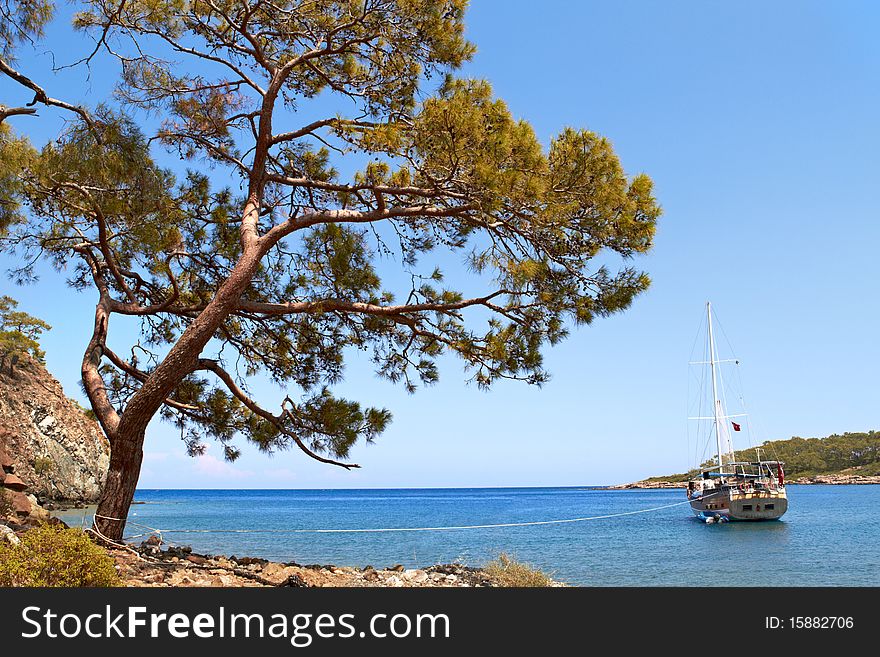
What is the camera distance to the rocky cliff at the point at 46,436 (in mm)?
30078

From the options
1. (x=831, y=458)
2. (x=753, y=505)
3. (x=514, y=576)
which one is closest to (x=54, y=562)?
(x=514, y=576)

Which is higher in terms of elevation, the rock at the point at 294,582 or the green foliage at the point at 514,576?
the rock at the point at 294,582

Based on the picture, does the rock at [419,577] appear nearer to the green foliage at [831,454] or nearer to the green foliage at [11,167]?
the green foliage at [11,167]

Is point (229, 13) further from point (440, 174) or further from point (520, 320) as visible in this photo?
point (520, 320)

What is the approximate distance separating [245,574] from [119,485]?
151 centimetres

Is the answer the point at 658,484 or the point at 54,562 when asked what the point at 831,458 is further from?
the point at 54,562

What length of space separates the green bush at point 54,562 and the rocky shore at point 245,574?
0.84 metres

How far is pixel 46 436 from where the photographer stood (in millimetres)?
31906

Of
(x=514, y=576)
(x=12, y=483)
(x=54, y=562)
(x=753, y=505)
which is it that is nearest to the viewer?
(x=54, y=562)

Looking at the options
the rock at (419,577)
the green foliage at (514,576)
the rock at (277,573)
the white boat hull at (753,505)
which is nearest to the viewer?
the rock at (277,573)

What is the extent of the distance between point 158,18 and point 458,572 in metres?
7.39

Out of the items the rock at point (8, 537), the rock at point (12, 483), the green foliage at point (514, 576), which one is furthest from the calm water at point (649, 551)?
the rock at point (8, 537)
